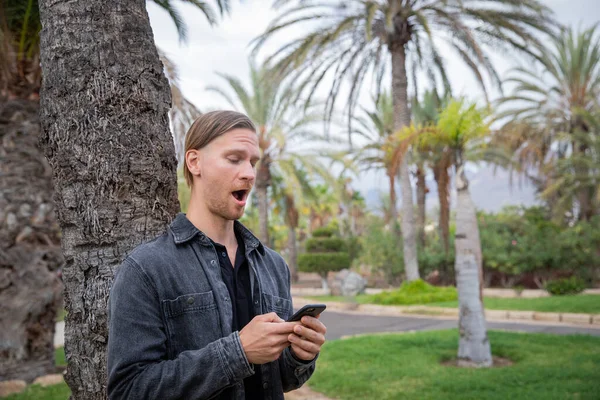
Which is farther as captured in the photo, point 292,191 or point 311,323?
point 292,191

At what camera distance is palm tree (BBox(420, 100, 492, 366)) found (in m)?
7.65

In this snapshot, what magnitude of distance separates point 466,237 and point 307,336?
264 inches

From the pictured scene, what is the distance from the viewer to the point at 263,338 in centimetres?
169

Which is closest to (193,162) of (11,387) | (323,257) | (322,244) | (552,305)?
(11,387)

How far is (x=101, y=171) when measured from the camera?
239cm

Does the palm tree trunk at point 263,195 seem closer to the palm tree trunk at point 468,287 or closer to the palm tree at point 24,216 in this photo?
the palm tree at point 24,216

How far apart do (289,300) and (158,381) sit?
0.70 m

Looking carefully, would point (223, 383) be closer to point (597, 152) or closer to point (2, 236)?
point (2, 236)

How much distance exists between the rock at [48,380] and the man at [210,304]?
5845 mm

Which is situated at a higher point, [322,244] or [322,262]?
[322,244]

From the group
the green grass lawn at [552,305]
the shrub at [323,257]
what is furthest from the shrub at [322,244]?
the green grass lawn at [552,305]

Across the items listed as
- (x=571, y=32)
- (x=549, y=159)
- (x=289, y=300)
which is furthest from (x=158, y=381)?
(x=549, y=159)

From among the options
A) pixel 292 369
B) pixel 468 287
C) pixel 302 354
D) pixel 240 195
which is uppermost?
pixel 240 195

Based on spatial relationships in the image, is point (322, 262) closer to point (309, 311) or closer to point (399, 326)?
point (399, 326)
